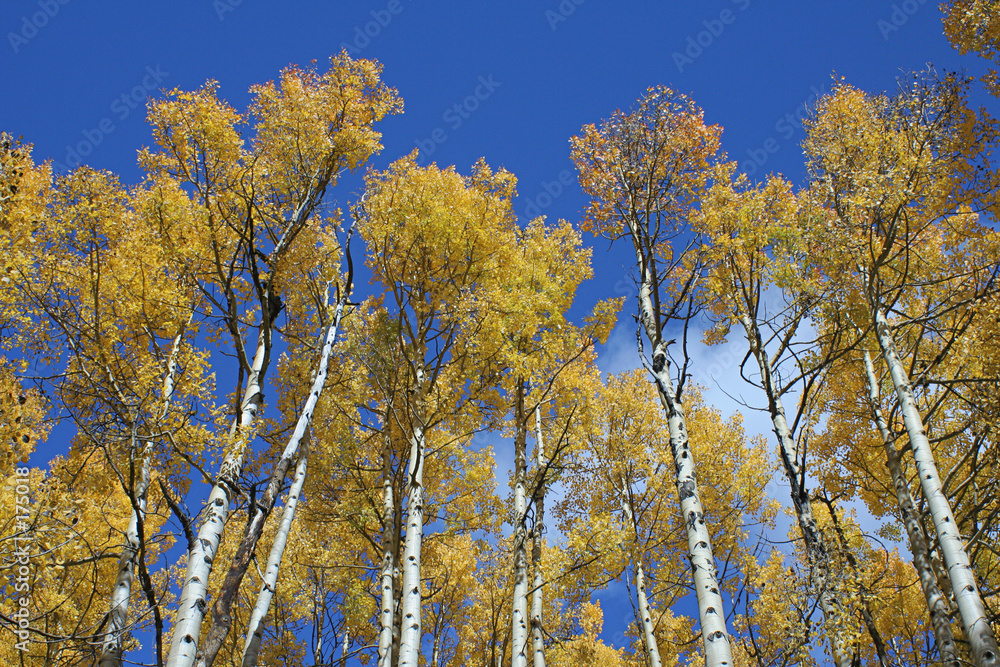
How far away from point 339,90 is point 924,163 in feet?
28.0

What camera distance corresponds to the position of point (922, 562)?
622 cm

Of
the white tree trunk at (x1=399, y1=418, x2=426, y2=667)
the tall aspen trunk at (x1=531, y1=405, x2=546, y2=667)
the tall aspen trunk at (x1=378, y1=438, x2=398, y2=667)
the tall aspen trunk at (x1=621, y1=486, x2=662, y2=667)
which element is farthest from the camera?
the tall aspen trunk at (x1=621, y1=486, x2=662, y2=667)

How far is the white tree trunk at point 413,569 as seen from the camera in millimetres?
5789

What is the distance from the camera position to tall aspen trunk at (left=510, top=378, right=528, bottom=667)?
6523mm

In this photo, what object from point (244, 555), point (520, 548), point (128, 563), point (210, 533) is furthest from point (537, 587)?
point (128, 563)

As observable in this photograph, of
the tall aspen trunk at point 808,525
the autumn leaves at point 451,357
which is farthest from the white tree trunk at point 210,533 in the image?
the tall aspen trunk at point 808,525

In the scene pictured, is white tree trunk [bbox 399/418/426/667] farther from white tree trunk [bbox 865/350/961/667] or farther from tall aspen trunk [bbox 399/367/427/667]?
white tree trunk [bbox 865/350/961/667]

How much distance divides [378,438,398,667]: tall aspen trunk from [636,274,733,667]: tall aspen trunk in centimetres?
409

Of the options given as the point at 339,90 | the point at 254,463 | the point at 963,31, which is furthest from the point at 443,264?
the point at 963,31

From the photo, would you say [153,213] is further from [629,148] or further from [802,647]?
[802,647]

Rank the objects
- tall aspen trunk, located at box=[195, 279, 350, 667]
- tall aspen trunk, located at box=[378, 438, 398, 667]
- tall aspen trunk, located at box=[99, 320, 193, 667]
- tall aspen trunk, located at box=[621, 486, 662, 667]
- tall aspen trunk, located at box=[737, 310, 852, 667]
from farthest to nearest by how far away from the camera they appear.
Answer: tall aspen trunk, located at box=[621, 486, 662, 667], tall aspen trunk, located at box=[378, 438, 398, 667], tall aspen trunk, located at box=[99, 320, 193, 667], tall aspen trunk, located at box=[737, 310, 852, 667], tall aspen trunk, located at box=[195, 279, 350, 667]

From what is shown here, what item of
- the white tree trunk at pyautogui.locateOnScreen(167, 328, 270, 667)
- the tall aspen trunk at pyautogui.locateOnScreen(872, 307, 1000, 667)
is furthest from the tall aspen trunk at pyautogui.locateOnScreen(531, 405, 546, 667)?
the tall aspen trunk at pyautogui.locateOnScreen(872, 307, 1000, 667)

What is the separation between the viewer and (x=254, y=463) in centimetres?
820

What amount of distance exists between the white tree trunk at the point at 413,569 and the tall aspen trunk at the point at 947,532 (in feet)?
16.7
